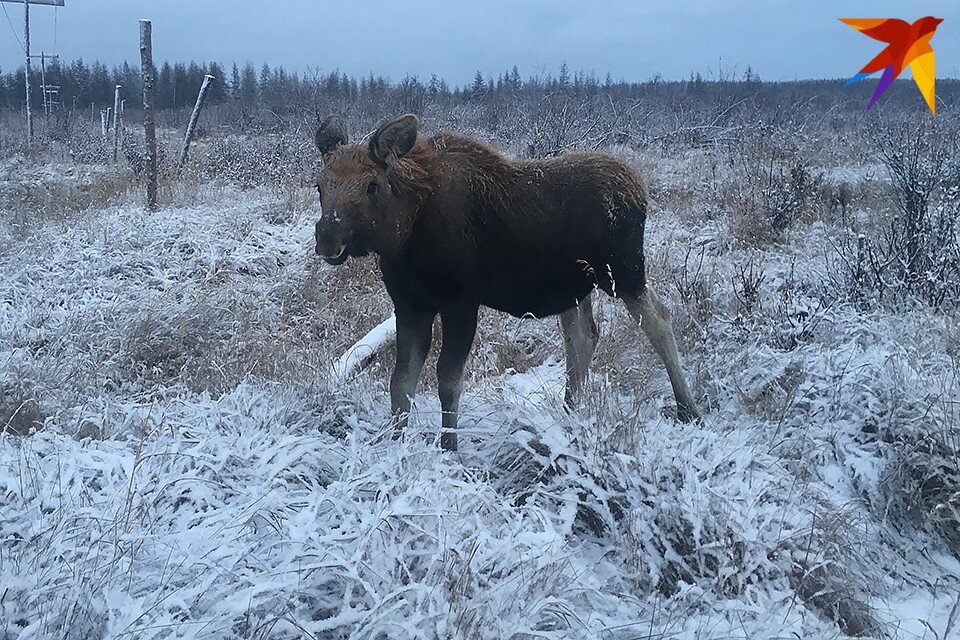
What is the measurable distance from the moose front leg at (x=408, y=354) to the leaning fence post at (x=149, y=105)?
8.40 meters

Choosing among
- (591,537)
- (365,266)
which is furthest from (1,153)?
(591,537)

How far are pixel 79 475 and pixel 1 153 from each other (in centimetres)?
2104

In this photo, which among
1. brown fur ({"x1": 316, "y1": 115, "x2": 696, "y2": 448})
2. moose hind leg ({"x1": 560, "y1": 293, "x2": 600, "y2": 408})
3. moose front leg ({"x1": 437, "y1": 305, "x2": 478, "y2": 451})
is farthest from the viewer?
moose hind leg ({"x1": 560, "y1": 293, "x2": 600, "y2": 408})

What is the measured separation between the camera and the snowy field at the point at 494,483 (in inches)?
101

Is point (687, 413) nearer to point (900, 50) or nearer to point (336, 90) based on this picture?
point (900, 50)

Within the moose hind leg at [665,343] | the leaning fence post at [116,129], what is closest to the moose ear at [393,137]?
the moose hind leg at [665,343]

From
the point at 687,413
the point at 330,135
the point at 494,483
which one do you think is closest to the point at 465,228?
the point at 330,135

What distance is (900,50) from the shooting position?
1.24 m

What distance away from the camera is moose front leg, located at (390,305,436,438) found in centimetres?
421

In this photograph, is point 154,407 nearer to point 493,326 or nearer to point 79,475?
point 79,475

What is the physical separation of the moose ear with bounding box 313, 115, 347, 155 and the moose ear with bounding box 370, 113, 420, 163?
0.35 m

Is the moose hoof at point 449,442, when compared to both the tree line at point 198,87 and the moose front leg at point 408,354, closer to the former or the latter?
the moose front leg at point 408,354

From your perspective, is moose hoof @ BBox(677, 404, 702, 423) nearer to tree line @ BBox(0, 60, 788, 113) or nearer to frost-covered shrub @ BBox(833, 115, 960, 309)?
frost-covered shrub @ BBox(833, 115, 960, 309)

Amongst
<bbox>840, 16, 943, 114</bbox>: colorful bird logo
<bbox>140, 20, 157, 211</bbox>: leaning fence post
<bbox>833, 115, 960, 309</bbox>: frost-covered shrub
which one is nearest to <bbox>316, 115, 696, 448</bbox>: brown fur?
<bbox>833, 115, 960, 309</bbox>: frost-covered shrub
